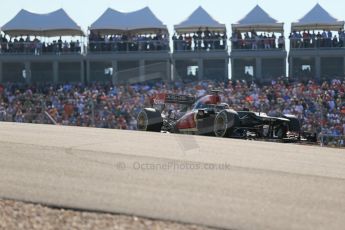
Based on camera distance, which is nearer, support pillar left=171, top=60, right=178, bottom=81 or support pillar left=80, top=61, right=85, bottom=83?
support pillar left=171, top=60, right=178, bottom=81

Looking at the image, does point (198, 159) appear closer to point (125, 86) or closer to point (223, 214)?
point (223, 214)

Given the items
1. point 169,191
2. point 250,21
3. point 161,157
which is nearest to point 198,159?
point 161,157

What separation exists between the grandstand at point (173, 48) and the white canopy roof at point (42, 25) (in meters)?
0.05

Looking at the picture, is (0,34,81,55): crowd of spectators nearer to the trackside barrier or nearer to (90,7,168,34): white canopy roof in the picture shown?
(90,7,168,34): white canopy roof

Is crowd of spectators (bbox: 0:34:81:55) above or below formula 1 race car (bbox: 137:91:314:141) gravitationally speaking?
above

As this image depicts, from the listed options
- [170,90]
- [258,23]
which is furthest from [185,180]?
[258,23]

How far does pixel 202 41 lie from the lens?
30.9m

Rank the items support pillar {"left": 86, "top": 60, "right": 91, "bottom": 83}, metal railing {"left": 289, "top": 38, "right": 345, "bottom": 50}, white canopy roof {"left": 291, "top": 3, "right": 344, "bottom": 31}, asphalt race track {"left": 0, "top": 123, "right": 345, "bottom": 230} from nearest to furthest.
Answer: asphalt race track {"left": 0, "top": 123, "right": 345, "bottom": 230} → white canopy roof {"left": 291, "top": 3, "right": 344, "bottom": 31} → metal railing {"left": 289, "top": 38, "right": 345, "bottom": 50} → support pillar {"left": 86, "top": 60, "right": 91, "bottom": 83}

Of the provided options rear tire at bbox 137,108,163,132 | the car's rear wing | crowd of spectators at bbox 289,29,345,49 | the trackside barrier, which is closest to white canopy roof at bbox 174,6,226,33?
crowd of spectators at bbox 289,29,345,49

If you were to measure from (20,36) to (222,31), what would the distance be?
11522 millimetres

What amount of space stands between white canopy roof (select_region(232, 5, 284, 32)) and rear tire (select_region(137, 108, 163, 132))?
14.6m

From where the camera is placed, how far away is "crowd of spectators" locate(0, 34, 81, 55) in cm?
3297

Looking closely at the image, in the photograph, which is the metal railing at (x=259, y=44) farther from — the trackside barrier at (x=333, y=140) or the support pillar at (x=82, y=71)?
the trackside barrier at (x=333, y=140)

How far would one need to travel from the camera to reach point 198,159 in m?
9.73
